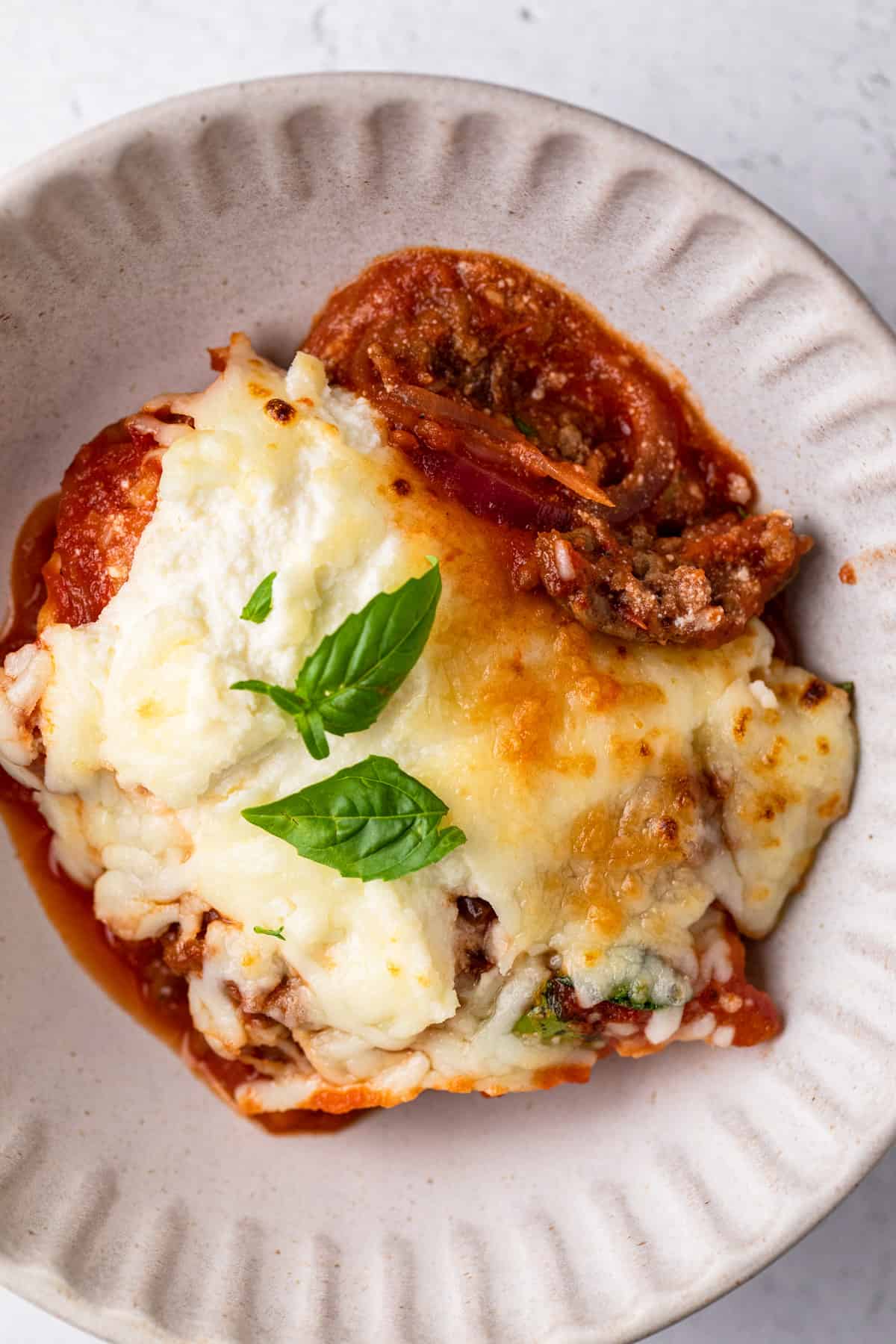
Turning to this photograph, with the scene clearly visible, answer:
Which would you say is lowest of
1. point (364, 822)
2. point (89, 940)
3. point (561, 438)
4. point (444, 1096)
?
point (444, 1096)

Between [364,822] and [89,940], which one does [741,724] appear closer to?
[364,822]

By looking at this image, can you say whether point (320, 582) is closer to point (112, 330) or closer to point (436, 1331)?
point (112, 330)

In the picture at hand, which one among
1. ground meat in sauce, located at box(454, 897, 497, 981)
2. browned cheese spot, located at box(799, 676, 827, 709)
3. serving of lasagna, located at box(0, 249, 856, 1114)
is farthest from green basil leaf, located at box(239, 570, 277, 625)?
browned cheese spot, located at box(799, 676, 827, 709)

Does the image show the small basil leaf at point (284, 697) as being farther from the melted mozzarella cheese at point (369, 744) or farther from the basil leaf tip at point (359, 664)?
the melted mozzarella cheese at point (369, 744)

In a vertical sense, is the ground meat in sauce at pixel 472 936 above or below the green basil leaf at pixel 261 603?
below

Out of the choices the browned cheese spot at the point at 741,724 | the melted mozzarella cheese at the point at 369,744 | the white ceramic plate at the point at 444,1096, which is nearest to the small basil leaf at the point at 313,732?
the melted mozzarella cheese at the point at 369,744

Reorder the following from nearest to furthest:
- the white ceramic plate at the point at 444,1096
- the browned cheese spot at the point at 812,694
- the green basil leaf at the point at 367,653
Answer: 1. the green basil leaf at the point at 367,653
2. the white ceramic plate at the point at 444,1096
3. the browned cheese spot at the point at 812,694

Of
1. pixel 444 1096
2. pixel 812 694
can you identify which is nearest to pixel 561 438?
pixel 812 694
